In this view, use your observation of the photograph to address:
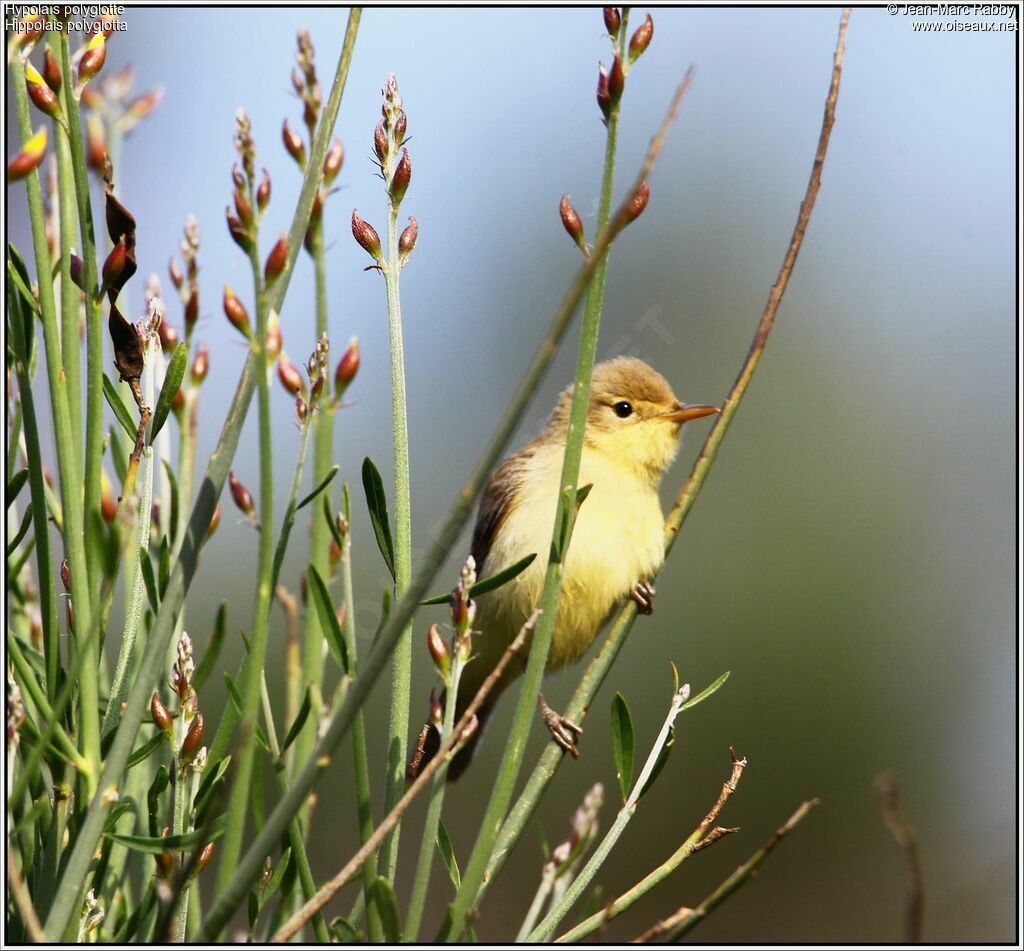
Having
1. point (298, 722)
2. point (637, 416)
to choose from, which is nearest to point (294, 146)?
point (298, 722)

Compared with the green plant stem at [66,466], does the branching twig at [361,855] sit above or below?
below

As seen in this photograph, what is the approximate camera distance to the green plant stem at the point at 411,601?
3.98 ft

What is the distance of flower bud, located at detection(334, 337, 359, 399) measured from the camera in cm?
185

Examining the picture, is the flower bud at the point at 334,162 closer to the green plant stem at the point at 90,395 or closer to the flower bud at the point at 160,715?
the green plant stem at the point at 90,395

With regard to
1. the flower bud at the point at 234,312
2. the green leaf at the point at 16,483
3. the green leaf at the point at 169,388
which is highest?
the flower bud at the point at 234,312

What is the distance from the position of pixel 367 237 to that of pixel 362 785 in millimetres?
900

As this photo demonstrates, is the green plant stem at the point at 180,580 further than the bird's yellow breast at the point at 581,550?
No

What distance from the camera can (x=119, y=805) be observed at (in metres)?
1.70

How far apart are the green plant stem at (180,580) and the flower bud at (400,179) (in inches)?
8.5

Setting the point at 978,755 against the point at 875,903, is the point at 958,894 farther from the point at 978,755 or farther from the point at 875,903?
the point at 875,903

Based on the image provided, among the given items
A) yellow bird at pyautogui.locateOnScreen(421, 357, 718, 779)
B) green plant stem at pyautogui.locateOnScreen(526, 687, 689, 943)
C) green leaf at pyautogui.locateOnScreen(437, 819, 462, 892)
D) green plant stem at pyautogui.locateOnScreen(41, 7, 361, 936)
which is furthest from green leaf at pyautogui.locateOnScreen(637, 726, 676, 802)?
yellow bird at pyautogui.locateOnScreen(421, 357, 718, 779)

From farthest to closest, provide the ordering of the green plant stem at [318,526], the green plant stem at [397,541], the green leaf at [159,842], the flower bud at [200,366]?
1. the flower bud at [200,366]
2. the green plant stem at [318,526]
3. the green plant stem at [397,541]
4. the green leaf at [159,842]

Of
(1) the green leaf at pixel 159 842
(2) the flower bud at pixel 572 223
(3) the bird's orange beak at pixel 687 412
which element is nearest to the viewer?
(1) the green leaf at pixel 159 842

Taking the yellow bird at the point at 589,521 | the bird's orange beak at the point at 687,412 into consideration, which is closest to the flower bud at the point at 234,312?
the yellow bird at the point at 589,521
